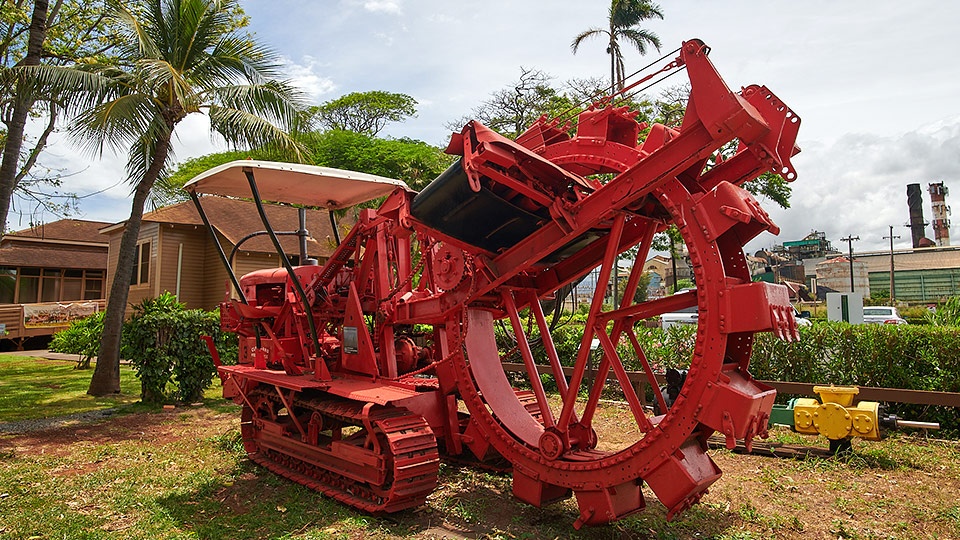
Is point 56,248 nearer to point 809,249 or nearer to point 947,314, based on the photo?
point 947,314

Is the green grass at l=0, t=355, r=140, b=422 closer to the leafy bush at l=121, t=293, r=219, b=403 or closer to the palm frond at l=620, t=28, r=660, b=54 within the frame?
the leafy bush at l=121, t=293, r=219, b=403

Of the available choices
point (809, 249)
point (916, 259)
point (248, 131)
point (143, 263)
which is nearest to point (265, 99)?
point (248, 131)

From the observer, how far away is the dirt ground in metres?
5.07

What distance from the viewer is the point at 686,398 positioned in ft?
14.1

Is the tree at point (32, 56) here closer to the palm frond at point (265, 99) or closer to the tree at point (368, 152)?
the palm frond at point (265, 99)

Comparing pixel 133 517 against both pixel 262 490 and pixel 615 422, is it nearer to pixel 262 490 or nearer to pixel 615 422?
pixel 262 490

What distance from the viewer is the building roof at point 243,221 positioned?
2306cm

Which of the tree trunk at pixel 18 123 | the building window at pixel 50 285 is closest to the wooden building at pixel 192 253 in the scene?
the building window at pixel 50 285

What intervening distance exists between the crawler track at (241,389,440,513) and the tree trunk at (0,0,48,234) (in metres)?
6.84

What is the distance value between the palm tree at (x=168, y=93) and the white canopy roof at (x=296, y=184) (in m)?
4.77

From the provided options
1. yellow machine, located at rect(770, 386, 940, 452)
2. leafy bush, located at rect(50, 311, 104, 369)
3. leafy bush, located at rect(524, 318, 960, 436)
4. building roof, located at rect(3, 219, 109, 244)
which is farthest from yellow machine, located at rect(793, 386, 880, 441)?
building roof, located at rect(3, 219, 109, 244)

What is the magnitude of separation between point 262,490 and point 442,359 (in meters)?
2.34

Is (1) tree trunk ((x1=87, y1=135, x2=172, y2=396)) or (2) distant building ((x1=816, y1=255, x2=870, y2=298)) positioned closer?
(1) tree trunk ((x1=87, y1=135, x2=172, y2=396))

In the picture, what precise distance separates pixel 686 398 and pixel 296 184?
5.12 m
